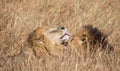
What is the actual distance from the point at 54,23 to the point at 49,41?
1.71 metres

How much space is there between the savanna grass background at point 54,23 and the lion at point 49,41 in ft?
0.43

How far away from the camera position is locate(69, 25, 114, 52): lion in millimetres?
6684

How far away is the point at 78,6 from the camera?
9.14 m

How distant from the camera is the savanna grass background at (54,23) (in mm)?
5887

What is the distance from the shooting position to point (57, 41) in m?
6.61

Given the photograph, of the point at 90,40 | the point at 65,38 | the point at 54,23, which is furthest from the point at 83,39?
the point at 54,23

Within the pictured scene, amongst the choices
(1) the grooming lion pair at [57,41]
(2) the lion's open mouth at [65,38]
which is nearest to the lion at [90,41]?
(1) the grooming lion pair at [57,41]

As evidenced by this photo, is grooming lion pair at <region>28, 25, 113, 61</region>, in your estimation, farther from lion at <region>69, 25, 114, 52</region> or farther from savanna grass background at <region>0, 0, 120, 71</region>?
savanna grass background at <region>0, 0, 120, 71</region>

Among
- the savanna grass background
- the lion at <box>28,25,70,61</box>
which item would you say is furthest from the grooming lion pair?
the savanna grass background

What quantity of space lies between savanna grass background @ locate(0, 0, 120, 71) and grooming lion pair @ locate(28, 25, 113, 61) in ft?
0.46

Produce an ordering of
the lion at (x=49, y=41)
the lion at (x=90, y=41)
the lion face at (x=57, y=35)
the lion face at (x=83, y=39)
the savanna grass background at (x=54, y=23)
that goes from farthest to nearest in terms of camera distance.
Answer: the lion face at (x=83, y=39), the lion at (x=90, y=41), the lion face at (x=57, y=35), the lion at (x=49, y=41), the savanna grass background at (x=54, y=23)

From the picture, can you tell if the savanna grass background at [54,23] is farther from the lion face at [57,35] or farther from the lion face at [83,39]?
the lion face at [83,39]

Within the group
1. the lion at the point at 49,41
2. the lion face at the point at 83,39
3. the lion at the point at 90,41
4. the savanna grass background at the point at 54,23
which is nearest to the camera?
the savanna grass background at the point at 54,23

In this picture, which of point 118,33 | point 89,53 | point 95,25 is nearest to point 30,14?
point 95,25
